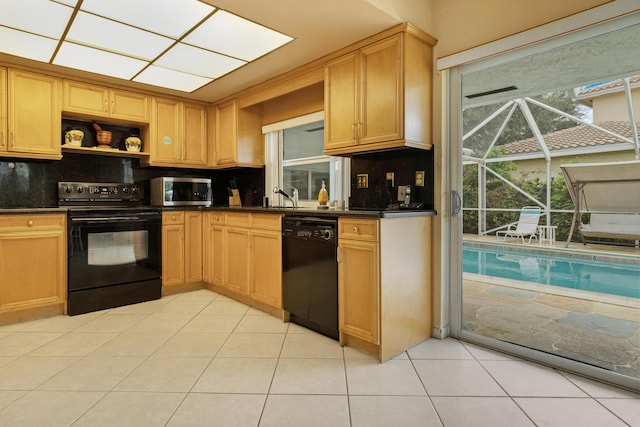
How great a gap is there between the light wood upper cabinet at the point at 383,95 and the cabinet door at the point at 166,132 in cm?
221

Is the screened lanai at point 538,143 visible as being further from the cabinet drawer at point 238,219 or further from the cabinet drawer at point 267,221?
the cabinet drawer at point 238,219

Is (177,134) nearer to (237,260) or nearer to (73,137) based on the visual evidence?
(73,137)

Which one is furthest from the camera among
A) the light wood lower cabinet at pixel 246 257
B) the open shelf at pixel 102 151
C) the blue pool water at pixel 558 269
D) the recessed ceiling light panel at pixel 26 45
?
the open shelf at pixel 102 151

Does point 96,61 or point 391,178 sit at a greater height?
point 96,61

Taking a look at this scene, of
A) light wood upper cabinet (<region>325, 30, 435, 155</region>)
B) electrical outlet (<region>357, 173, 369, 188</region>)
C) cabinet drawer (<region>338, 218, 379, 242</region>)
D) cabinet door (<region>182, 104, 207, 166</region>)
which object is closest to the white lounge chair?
light wood upper cabinet (<region>325, 30, 435, 155</region>)

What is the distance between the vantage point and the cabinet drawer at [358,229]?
225 centimetres

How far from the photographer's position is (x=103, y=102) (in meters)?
3.69

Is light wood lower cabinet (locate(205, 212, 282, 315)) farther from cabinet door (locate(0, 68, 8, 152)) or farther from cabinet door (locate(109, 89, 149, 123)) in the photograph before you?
cabinet door (locate(0, 68, 8, 152))

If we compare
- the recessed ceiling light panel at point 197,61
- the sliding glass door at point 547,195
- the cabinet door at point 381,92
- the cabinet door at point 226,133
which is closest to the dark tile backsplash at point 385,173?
the sliding glass door at point 547,195

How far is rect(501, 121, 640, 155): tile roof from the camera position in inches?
77.8

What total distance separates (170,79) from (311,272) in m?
2.49

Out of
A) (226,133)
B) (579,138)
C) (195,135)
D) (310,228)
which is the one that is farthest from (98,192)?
(579,138)

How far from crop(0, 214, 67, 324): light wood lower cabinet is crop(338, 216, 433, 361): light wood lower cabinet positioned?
2542mm

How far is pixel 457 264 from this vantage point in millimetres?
2617
